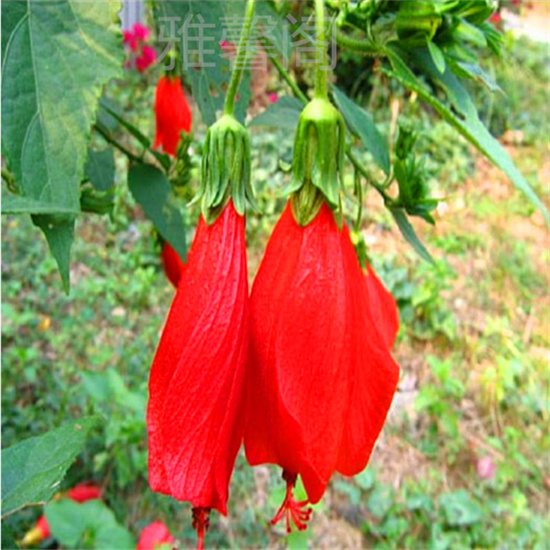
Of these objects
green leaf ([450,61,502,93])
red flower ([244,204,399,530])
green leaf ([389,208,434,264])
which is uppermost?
green leaf ([450,61,502,93])

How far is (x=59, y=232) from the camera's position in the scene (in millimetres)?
464

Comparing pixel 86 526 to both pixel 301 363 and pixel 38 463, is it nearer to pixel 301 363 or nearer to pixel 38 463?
pixel 38 463

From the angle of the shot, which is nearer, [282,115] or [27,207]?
[27,207]

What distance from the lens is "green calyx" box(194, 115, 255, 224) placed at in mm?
426

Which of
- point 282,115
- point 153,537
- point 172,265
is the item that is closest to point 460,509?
point 153,537

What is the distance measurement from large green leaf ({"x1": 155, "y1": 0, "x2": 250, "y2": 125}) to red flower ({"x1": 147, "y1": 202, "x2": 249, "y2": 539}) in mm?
206

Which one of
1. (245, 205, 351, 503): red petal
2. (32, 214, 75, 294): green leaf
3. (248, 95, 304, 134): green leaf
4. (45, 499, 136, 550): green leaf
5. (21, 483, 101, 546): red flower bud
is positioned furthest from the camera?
(21, 483, 101, 546): red flower bud

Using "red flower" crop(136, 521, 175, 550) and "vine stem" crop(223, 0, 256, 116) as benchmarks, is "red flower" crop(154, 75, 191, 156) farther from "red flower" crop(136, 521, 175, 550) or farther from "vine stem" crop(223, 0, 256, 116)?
"red flower" crop(136, 521, 175, 550)

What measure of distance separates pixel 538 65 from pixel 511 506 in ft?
8.96

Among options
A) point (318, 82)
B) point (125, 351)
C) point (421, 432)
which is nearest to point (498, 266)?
point (421, 432)

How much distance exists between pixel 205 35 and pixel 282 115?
8 centimetres

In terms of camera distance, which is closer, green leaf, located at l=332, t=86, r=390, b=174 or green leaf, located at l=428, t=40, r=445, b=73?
green leaf, located at l=428, t=40, r=445, b=73

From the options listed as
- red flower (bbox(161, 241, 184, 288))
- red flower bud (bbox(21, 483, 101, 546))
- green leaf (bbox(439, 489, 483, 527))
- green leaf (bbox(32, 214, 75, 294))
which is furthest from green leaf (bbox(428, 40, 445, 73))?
green leaf (bbox(439, 489, 483, 527))

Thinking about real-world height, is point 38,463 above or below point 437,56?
below
